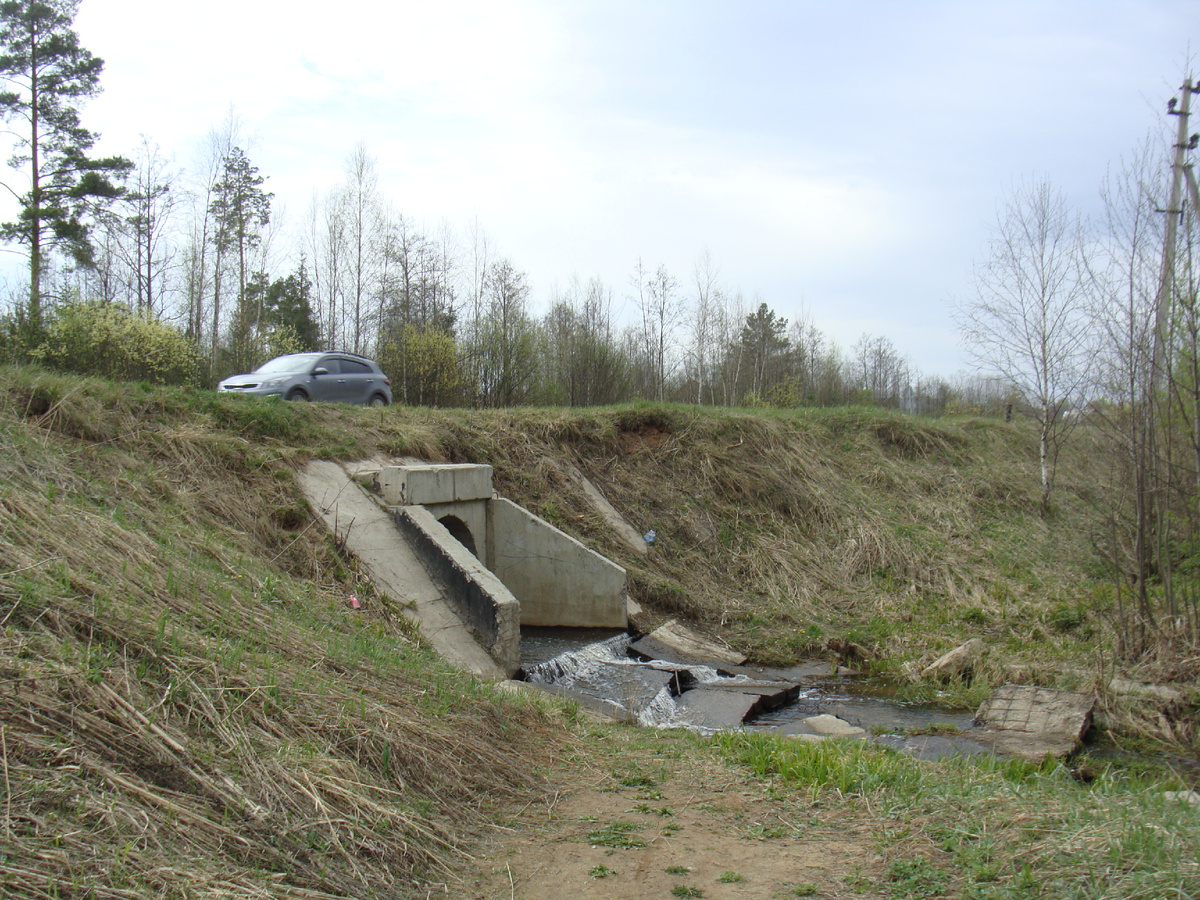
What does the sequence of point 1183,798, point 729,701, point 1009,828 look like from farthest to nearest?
point 729,701 < point 1183,798 < point 1009,828

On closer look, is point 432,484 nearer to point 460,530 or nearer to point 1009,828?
point 460,530

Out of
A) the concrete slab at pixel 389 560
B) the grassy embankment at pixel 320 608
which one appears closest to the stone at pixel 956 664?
the grassy embankment at pixel 320 608

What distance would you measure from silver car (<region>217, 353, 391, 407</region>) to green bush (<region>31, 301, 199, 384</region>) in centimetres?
123

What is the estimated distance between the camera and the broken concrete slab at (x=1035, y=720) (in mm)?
7516

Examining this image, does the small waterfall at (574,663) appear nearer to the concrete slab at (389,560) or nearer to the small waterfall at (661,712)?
the concrete slab at (389,560)

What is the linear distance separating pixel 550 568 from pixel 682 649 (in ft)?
8.01

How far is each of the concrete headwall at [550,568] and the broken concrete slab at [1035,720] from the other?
5.40m

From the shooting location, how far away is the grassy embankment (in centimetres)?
339

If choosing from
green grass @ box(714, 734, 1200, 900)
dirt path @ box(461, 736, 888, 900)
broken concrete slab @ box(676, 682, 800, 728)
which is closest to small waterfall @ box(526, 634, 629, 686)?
broken concrete slab @ box(676, 682, 800, 728)

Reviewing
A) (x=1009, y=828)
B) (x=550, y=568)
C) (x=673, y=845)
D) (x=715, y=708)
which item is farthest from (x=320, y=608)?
(x=1009, y=828)

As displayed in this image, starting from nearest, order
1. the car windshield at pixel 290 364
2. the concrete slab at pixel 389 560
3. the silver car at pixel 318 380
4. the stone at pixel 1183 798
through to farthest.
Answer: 1. the stone at pixel 1183 798
2. the concrete slab at pixel 389 560
3. the silver car at pixel 318 380
4. the car windshield at pixel 290 364

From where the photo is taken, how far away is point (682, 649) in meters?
11.3

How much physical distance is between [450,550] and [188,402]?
3.90 metres

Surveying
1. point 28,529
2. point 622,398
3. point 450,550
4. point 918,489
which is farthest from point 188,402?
point 622,398
